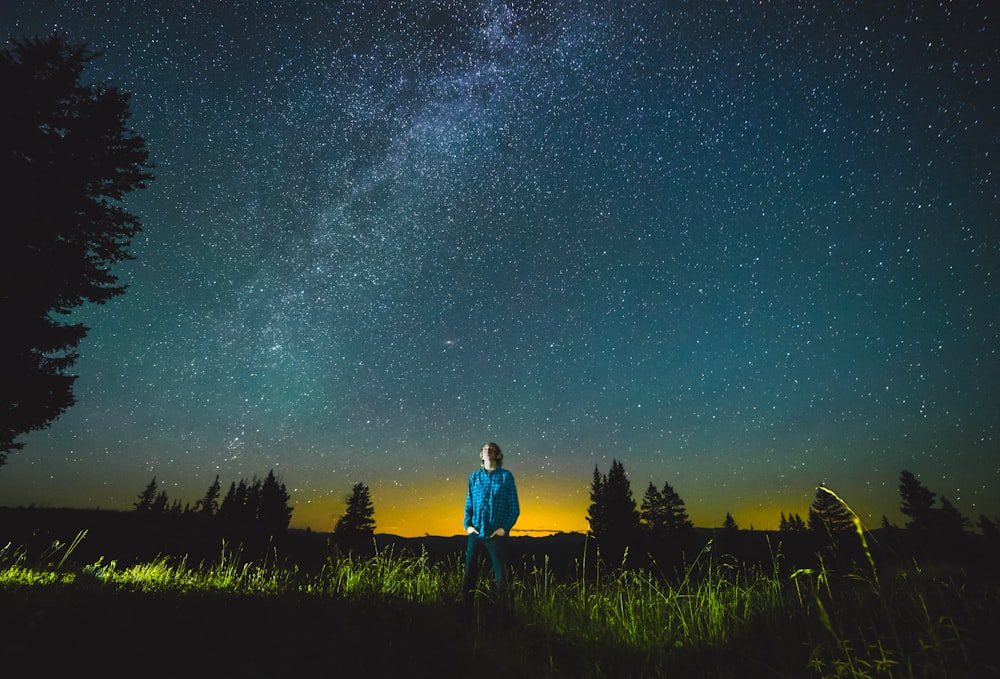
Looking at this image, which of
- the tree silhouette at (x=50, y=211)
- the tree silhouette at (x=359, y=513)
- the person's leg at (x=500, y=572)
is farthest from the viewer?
the tree silhouette at (x=359, y=513)

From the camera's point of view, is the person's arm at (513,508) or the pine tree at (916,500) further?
the pine tree at (916,500)

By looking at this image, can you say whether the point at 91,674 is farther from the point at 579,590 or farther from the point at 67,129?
the point at 67,129

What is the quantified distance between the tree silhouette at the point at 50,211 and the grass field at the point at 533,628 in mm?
A: 7499

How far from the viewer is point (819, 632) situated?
3176 millimetres

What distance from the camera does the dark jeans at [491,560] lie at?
4.68 meters

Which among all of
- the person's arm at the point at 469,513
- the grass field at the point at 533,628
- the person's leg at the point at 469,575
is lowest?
the grass field at the point at 533,628

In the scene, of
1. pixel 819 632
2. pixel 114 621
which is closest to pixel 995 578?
pixel 819 632

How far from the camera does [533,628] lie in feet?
13.0

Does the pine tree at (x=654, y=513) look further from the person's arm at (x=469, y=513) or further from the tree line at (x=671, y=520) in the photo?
the person's arm at (x=469, y=513)

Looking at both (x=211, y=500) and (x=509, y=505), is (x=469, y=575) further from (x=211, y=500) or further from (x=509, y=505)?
(x=211, y=500)

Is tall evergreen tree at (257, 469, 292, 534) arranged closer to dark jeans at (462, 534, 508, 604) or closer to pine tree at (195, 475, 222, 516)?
pine tree at (195, 475, 222, 516)

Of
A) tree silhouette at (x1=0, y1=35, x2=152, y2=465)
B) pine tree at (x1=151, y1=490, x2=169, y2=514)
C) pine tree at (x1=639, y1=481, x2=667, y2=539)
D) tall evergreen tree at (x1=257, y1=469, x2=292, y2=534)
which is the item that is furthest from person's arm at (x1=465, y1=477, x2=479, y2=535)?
pine tree at (x1=151, y1=490, x2=169, y2=514)

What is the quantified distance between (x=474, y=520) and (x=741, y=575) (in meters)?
2.98

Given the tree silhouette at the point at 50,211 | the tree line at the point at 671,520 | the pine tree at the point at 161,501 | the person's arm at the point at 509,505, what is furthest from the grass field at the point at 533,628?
the pine tree at the point at 161,501
